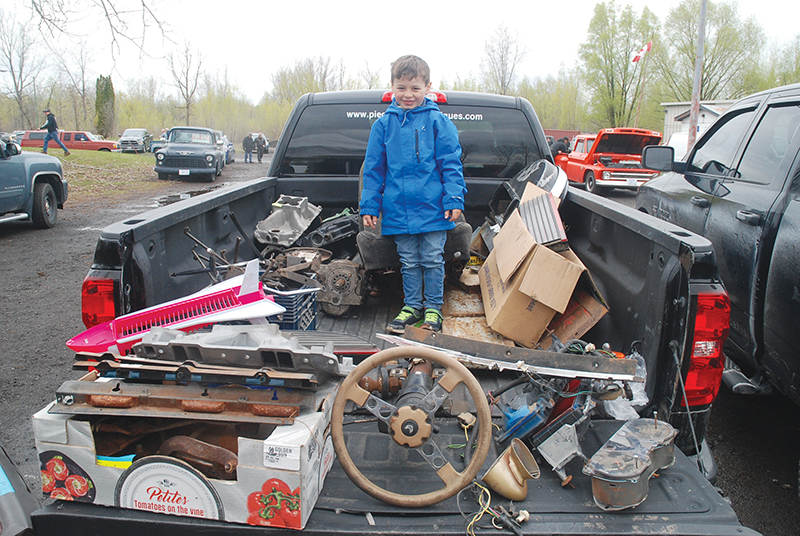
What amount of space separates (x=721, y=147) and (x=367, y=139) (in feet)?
9.36

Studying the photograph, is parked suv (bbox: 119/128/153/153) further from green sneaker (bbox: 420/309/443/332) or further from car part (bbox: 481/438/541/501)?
car part (bbox: 481/438/541/501)

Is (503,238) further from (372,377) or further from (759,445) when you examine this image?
(759,445)

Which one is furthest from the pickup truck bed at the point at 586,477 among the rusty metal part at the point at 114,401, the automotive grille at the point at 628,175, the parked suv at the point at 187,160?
the parked suv at the point at 187,160

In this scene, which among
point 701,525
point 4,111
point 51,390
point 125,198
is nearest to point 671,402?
point 701,525

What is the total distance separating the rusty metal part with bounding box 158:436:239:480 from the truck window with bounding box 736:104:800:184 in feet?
11.2

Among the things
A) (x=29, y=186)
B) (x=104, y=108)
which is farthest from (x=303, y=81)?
(x=29, y=186)

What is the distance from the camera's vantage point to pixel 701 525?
60.4 inches

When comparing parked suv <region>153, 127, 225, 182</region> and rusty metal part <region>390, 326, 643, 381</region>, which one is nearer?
rusty metal part <region>390, 326, 643, 381</region>

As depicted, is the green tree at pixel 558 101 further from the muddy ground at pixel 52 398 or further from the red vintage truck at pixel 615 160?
the muddy ground at pixel 52 398

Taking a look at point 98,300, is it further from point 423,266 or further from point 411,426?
point 423,266

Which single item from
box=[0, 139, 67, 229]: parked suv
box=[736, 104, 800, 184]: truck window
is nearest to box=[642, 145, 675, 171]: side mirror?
box=[736, 104, 800, 184]: truck window

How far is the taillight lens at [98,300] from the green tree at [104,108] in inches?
1955

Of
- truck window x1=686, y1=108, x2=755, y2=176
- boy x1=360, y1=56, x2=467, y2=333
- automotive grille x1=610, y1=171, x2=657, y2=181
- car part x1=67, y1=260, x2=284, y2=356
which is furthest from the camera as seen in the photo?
automotive grille x1=610, y1=171, x2=657, y2=181

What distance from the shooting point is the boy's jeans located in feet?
9.94
